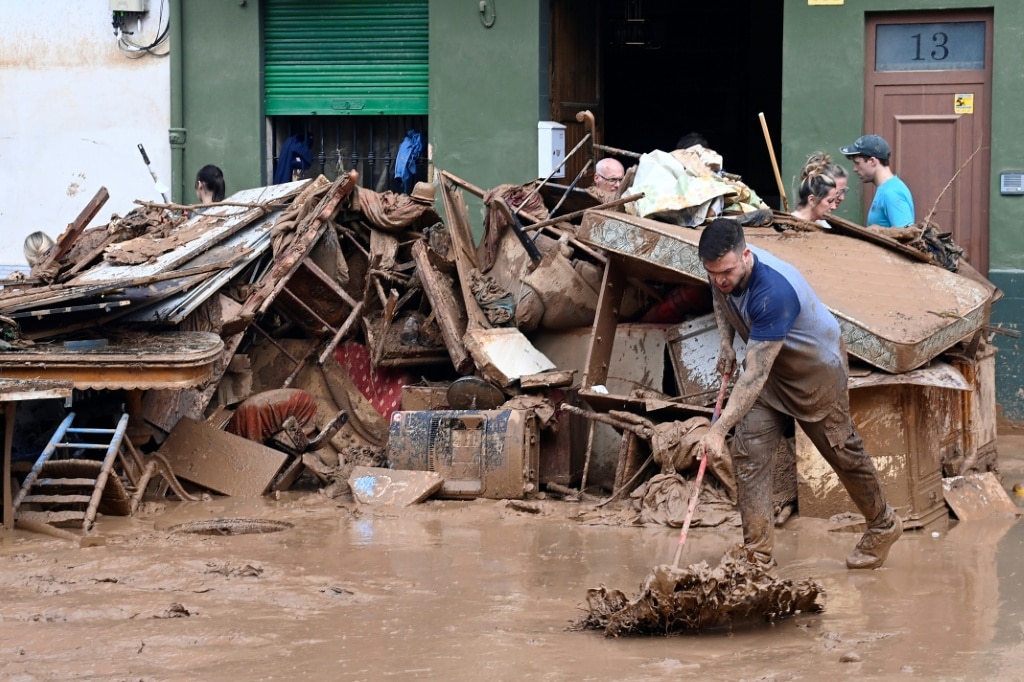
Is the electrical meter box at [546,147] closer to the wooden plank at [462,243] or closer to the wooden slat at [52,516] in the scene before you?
the wooden plank at [462,243]

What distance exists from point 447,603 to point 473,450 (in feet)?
8.47

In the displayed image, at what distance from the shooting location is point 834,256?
27.5 feet

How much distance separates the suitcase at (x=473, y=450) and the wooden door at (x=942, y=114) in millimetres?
4164

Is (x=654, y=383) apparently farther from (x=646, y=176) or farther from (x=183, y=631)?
(x=183, y=631)

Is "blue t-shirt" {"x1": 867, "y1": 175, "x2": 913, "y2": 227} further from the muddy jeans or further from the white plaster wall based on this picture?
the white plaster wall

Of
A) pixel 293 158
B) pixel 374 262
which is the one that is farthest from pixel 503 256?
pixel 293 158

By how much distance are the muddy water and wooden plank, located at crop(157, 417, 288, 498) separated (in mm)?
509

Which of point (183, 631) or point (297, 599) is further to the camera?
point (297, 599)

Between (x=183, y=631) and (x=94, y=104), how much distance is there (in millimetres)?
8970

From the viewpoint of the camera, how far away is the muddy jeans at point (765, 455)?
260 inches

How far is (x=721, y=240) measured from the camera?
5977 millimetres

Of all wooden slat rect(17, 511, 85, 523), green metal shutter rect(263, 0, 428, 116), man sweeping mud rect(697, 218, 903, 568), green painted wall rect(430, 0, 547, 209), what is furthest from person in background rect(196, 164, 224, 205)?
man sweeping mud rect(697, 218, 903, 568)

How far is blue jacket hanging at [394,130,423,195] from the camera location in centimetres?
1269

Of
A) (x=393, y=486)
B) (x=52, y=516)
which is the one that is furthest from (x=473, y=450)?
(x=52, y=516)
